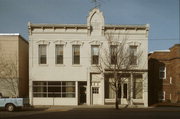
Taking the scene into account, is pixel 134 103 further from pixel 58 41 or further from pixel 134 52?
pixel 58 41

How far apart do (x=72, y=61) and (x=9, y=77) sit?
22.6 ft

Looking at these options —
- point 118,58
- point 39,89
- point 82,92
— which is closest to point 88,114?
point 82,92

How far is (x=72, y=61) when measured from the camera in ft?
83.0

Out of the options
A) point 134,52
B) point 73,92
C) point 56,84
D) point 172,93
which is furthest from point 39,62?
point 172,93

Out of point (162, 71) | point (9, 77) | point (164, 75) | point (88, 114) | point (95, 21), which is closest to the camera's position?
point (88, 114)

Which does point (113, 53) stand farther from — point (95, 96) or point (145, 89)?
point (145, 89)

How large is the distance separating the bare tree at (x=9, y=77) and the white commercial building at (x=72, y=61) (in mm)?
1637

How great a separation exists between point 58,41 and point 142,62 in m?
9.26

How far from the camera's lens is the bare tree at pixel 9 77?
25094 millimetres

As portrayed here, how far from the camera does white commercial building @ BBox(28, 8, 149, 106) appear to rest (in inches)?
989

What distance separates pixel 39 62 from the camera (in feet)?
83.1

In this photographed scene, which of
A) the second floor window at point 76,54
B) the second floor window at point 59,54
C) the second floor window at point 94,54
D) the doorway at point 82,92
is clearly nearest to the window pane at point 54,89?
the doorway at point 82,92

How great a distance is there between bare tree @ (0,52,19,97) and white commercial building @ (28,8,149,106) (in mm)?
1637

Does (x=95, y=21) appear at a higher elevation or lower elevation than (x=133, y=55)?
higher
